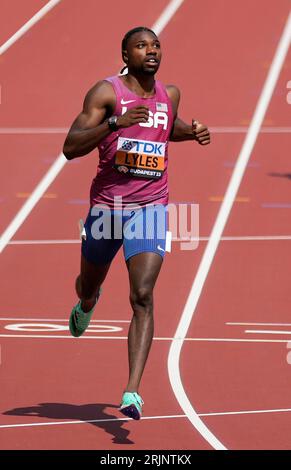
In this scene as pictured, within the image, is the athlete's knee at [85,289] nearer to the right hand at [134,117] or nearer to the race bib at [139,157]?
the race bib at [139,157]

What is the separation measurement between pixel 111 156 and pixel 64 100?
49.6 ft

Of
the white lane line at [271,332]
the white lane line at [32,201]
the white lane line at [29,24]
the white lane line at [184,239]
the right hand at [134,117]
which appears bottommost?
the right hand at [134,117]

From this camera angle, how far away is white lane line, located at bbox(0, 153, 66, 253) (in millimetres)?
17217

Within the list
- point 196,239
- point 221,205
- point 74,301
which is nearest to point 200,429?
point 74,301

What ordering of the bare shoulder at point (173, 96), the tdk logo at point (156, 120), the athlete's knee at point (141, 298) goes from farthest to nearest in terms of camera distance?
the bare shoulder at point (173, 96)
the tdk logo at point (156, 120)
the athlete's knee at point (141, 298)

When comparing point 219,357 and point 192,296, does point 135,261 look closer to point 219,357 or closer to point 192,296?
point 219,357

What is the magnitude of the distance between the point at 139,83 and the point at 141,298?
1.49 m

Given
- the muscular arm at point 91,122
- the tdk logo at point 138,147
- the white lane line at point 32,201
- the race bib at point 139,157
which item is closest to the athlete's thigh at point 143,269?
the race bib at point 139,157

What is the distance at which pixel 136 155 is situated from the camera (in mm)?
9586

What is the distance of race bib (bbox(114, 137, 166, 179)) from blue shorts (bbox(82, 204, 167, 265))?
0.84 ft

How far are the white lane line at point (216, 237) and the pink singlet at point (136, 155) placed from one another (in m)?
1.61

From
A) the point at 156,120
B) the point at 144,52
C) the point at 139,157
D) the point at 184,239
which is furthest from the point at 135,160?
the point at 184,239

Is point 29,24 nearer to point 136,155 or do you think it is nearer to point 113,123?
point 136,155

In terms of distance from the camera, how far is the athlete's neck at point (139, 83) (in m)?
9.72
